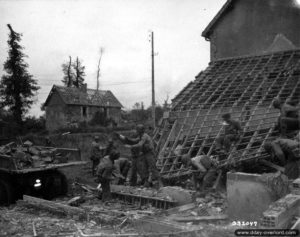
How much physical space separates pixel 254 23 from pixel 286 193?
38.8ft

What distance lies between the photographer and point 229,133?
35.3 ft

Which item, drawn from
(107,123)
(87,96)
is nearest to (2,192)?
(107,123)

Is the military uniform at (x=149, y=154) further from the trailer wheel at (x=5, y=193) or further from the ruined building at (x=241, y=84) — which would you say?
the trailer wheel at (x=5, y=193)

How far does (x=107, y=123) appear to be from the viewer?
127ft

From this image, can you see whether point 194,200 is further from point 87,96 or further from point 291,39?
point 87,96

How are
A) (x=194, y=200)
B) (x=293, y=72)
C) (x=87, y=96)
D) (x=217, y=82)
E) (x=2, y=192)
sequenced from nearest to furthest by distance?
(x=194, y=200) < (x=2, y=192) < (x=293, y=72) < (x=217, y=82) < (x=87, y=96)

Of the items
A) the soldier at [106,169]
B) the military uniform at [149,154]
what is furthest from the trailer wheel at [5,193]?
the military uniform at [149,154]

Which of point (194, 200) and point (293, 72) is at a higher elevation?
point (293, 72)

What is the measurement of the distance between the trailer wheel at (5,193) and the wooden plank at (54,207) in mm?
348

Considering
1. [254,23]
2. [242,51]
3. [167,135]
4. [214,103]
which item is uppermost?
[254,23]

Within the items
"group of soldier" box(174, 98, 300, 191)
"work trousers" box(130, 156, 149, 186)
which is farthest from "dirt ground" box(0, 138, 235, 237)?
"work trousers" box(130, 156, 149, 186)

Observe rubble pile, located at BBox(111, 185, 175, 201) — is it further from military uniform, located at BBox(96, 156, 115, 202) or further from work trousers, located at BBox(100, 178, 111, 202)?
military uniform, located at BBox(96, 156, 115, 202)

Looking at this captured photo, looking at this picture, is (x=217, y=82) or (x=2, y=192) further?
(x=217, y=82)

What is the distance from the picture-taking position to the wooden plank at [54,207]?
817cm
